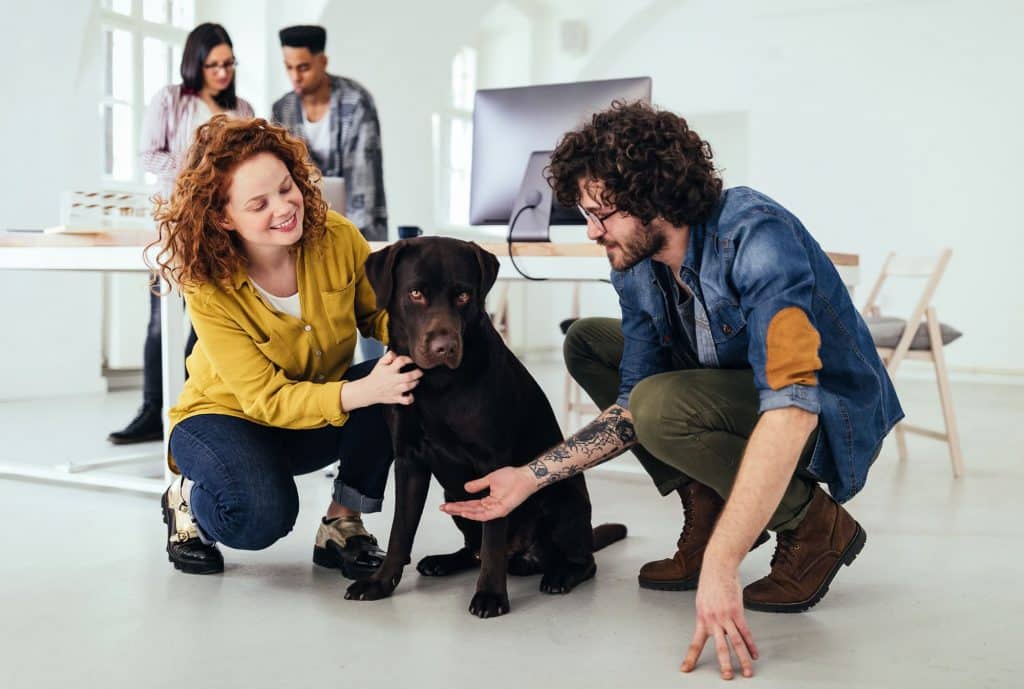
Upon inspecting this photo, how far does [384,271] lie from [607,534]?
0.86m

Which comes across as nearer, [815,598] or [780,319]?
[780,319]

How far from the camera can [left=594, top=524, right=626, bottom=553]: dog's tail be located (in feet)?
7.22

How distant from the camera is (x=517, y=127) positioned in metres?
2.57

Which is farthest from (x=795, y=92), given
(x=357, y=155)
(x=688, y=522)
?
(x=688, y=522)

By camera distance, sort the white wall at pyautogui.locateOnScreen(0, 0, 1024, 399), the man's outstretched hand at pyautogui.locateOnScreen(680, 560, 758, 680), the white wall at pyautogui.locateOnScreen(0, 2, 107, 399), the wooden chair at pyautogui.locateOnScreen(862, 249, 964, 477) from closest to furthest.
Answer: the man's outstretched hand at pyautogui.locateOnScreen(680, 560, 758, 680) < the wooden chair at pyautogui.locateOnScreen(862, 249, 964, 477) < the white wall at pyautogui.locateOnScreen(0, 2, 107, 399) < the white wall at pyautogui.locateOnScreen(0, 0, 1024, 399)

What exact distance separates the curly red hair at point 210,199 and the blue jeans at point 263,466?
306 mm

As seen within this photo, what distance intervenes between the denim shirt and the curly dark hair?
0.21ft

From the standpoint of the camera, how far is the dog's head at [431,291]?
66.2 inches

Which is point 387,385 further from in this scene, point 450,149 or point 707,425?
point 450,149

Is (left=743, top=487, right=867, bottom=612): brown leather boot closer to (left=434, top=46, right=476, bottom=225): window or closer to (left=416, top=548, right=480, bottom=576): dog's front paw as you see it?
(left=416, top=548, right=480, bottom=576): dog's front paw

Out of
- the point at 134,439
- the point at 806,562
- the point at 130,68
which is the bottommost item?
the point at 134,439

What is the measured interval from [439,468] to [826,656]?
2.37 ft

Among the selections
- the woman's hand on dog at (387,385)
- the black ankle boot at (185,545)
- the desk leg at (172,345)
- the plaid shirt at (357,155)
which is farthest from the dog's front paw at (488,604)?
the plaid shirt at (357,155)

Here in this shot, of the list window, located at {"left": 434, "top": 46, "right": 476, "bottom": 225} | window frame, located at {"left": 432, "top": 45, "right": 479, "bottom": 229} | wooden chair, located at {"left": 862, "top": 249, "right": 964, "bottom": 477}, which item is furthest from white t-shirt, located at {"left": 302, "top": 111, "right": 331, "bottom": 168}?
window, located at {"left": 434, "top": 46, "right": 476, "bottom": 225}
